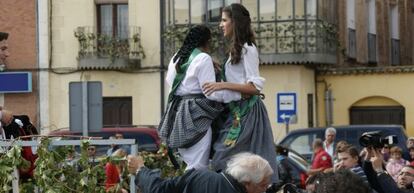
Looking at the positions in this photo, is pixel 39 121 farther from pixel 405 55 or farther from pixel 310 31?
pixel 405 55

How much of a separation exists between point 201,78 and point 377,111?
2636 centimetres

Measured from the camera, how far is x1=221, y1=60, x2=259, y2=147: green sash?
6.80m

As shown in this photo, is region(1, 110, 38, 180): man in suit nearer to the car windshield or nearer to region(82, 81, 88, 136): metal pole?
region(82, 81, 88, 136): metal pole

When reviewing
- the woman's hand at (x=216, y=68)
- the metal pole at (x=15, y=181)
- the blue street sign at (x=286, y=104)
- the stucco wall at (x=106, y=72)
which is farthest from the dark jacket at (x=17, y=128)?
the stucco wall at (x=106, y=72)

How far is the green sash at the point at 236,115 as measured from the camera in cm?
680

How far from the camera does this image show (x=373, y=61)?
1476 inches

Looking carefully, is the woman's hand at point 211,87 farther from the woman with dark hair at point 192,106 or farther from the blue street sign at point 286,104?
the blue street sign at point 286,104

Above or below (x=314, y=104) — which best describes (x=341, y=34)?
above

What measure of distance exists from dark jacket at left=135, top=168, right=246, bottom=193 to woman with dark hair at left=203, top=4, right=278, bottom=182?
19.5 inches

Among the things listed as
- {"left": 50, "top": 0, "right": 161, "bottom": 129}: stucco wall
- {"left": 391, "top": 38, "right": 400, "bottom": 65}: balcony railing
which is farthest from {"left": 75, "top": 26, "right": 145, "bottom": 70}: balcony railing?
{"left": 391, "top": 38, "right": 400, "bottom": 65}: balcony railing

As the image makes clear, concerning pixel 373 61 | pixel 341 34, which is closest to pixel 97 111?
pixel 341 34

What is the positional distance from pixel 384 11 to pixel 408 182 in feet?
99.1

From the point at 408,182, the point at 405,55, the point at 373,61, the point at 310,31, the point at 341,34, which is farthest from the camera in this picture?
the point at 405,55

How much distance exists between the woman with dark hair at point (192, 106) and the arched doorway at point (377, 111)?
25.8 m
